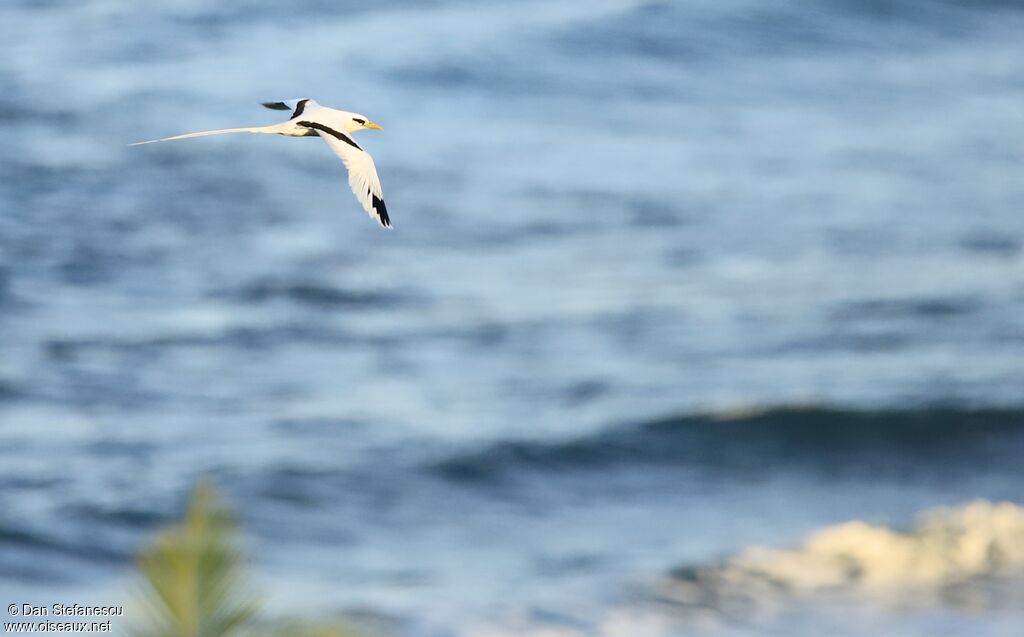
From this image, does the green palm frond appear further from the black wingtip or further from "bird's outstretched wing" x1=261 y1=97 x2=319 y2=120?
"bird's outstretched wing" x1=261 y1=97 x2=319 y2=120

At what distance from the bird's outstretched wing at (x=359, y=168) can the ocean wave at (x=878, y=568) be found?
8067 mm

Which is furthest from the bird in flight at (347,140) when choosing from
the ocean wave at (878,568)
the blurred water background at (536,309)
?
the ocean wave at (878,568)

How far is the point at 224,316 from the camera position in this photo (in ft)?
60.1

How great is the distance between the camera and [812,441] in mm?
17047

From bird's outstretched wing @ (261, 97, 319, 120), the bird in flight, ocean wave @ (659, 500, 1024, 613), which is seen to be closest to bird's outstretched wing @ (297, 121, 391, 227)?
the bird in flight

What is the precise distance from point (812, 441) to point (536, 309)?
3519 millimetres

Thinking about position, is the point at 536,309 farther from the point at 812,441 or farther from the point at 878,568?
the point at 878,568

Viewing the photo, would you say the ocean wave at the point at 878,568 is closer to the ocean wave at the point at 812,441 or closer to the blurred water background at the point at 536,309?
the blurred water background at the point at 536,309

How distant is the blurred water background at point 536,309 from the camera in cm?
1400

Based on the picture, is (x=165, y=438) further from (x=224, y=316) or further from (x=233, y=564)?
(x=233, y=564)

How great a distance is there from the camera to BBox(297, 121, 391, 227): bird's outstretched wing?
5480 mm

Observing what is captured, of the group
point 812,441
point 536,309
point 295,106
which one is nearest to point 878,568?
point 812,441

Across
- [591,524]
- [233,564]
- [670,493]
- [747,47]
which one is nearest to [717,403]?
[670,493]

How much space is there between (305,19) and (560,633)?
1295 centimetres
